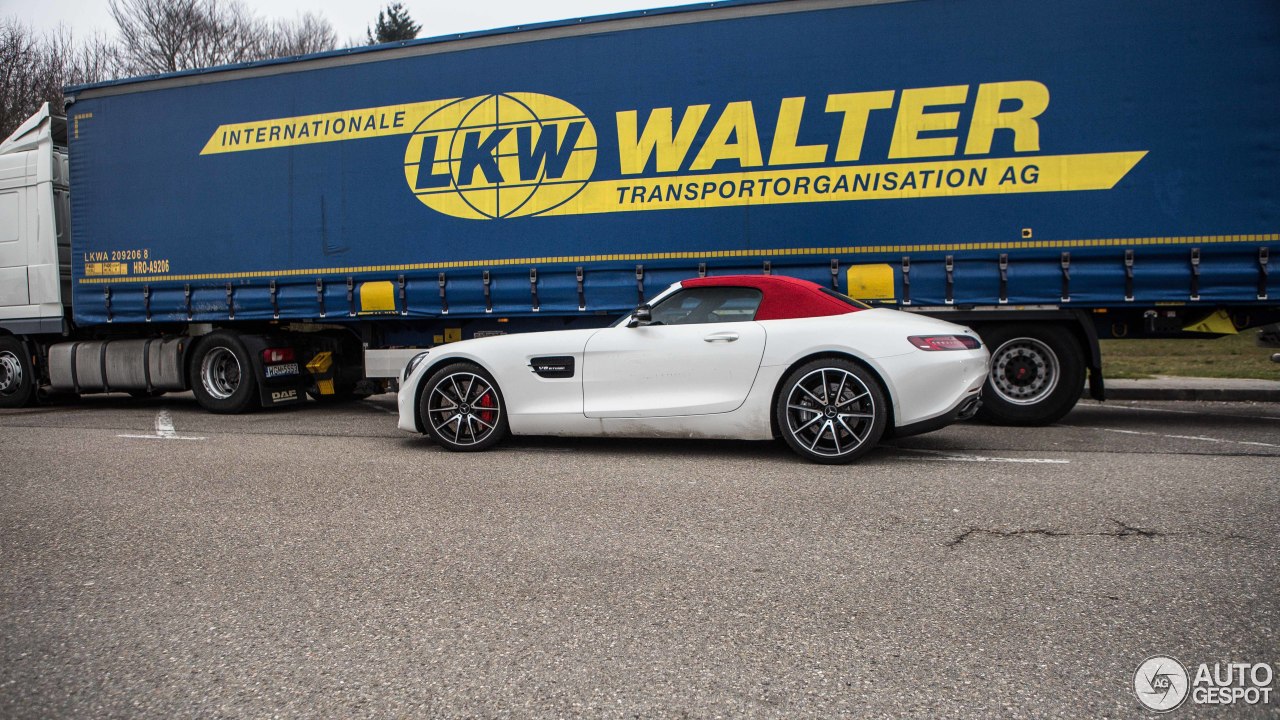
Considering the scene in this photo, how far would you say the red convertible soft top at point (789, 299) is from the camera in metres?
6.03

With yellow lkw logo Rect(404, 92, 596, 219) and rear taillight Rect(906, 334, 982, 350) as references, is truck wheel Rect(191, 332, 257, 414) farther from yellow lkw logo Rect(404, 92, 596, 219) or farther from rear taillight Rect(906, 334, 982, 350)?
rear taillight Rect(906, 334, 982, 350)

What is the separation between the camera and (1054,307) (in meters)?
7.47

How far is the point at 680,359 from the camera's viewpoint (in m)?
6.08

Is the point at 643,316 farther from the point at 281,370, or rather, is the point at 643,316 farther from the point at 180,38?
the point at 180,38

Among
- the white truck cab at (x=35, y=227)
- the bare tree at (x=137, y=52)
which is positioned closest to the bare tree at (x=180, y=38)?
the bare tree at (x=137, y=52)

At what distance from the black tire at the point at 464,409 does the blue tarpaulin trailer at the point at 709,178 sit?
2.01 metres

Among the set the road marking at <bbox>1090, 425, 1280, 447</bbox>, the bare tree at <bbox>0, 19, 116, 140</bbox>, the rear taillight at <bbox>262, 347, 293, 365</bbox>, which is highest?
the bare tree at <bbox>0, 19, 116, 140</bbox>

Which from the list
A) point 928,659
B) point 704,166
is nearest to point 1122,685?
point 928,659

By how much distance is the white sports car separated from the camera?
5691 mm

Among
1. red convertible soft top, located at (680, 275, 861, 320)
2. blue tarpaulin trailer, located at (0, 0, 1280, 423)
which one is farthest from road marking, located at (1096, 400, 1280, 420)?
red convertible soft top, located at (680, 275, 861, 320)

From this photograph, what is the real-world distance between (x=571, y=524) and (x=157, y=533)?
201 centimetres

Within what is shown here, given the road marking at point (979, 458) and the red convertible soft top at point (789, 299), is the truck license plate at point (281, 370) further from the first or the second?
the road marking at point (979, 458)

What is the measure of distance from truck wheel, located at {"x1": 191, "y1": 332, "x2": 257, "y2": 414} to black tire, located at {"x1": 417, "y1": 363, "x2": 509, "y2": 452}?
13.1ft

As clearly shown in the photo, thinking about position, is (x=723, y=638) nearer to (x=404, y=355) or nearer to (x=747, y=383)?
(x=747, y=383)
